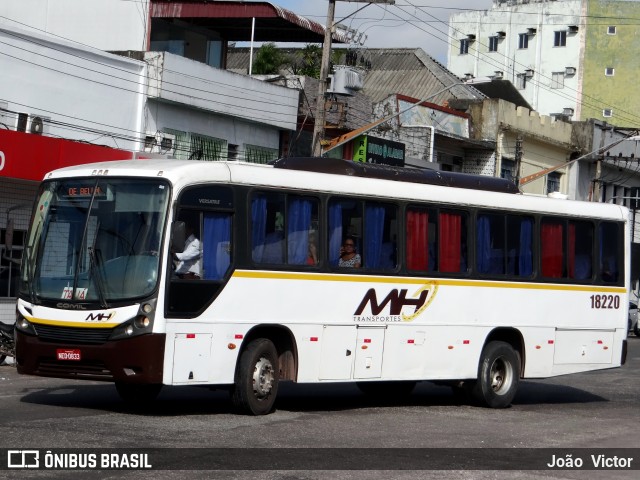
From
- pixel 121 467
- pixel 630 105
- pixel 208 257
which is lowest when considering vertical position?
pixel 121 467

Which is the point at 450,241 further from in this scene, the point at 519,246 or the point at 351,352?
the point at 351,352

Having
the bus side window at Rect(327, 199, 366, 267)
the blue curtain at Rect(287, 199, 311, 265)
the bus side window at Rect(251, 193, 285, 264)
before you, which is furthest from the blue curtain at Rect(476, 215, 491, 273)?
the bus side window at Rect(251, 193, 285, 264)

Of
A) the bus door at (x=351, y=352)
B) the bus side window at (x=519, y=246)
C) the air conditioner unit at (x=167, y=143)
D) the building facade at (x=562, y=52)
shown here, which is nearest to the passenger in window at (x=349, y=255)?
the bus door at (x=351, y=352)

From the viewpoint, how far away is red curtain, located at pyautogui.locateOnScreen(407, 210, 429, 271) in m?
16.4

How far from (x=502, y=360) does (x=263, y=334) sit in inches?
175

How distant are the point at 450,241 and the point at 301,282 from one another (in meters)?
2.88

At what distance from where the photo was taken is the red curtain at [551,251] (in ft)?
60.2

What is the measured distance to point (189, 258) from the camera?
13742mm

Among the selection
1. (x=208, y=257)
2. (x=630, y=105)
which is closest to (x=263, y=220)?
(x=208, y=257)

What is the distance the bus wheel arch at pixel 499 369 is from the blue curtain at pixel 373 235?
8.27 feet

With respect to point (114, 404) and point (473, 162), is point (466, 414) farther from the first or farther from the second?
point (473, 162)

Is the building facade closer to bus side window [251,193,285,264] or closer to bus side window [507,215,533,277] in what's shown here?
bus side window [507,215,533,277]

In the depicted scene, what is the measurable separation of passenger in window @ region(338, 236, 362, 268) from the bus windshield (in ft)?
8.96

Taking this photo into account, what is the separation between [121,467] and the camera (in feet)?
32.7
